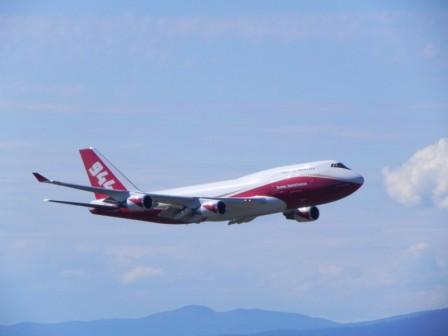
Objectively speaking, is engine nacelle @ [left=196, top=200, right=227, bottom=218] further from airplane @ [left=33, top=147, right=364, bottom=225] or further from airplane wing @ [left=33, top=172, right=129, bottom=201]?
airplane wing @ [left=33, top=172, right=129, bottom=201]

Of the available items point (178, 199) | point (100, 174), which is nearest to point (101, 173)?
point (100, 174)

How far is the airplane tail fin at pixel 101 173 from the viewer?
120250 millimetres

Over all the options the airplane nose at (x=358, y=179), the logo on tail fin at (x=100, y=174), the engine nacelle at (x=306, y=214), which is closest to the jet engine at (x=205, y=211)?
the engine nacelle at (x=306, y=214)

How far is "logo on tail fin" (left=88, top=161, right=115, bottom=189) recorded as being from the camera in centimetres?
12112

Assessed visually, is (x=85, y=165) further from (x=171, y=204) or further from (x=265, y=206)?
(x=265, y=206)

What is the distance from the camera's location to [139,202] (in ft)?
343

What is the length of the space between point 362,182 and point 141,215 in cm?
2289

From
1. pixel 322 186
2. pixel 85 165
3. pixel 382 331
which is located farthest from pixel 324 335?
pixel 322 186

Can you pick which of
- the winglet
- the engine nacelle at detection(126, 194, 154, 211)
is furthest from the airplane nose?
the winglet

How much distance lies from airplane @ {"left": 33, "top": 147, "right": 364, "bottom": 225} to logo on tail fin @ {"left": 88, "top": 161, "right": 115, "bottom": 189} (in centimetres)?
839

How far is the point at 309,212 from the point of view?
372 ft

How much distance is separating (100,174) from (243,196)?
21.6 meters

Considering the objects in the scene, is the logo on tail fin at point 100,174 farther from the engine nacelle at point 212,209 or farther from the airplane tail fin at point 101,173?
the engine nacelle at point 212,209

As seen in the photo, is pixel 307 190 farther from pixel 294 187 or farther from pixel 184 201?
pixel 184 201
